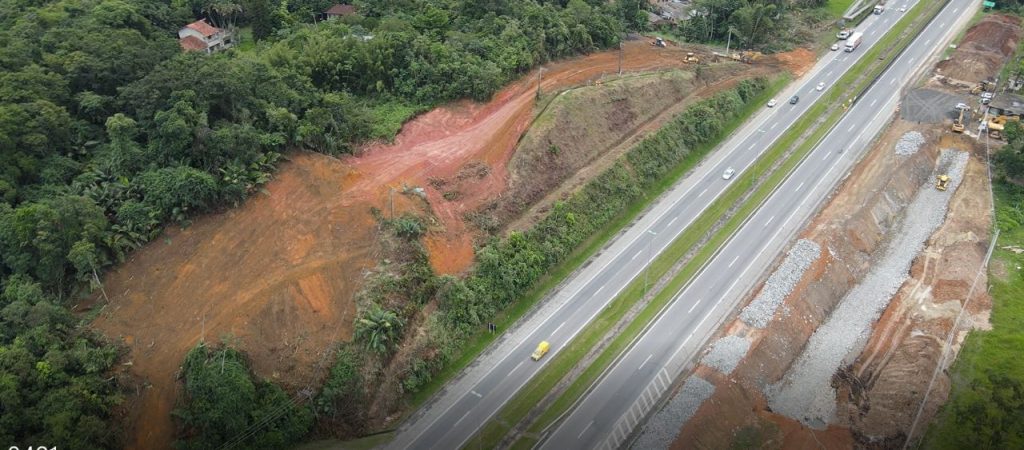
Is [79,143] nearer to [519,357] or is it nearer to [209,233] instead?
[209,233]

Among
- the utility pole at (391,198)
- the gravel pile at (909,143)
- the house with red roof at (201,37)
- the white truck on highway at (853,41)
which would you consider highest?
the house with red roof at (201,37)

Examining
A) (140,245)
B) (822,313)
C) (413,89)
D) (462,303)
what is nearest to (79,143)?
(140,245)

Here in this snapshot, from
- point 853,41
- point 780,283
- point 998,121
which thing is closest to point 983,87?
point 998,121

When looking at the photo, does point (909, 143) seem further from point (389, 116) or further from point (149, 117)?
point (149, 117)

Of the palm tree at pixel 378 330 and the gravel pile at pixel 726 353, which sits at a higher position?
the palm tree at pixel 378 330

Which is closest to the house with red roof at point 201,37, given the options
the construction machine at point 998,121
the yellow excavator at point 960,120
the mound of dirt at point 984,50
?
the yellow excavator at point 960,120

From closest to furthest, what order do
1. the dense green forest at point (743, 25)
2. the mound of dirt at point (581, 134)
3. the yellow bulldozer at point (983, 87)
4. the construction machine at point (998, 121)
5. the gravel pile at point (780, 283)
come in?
the gravel pile at point (780, 283) → the mound of dirt at point (581, 134) → the construction machine at point (998, 121) → the yellow bulldozer at point (983, 87) → the dense green forest at point (743, 25)

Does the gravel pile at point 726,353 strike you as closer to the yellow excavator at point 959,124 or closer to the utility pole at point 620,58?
the utility pole at point 620,58
